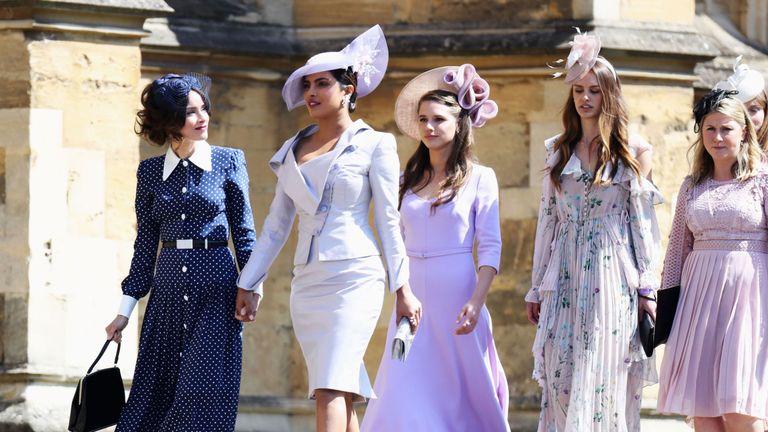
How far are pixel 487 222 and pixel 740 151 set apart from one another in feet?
3.77

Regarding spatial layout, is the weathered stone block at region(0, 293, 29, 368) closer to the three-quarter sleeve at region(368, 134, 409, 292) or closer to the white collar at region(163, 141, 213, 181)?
the white collar at region(163, 141, 213, 181)

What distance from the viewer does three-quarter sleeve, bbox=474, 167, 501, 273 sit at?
10016 mm

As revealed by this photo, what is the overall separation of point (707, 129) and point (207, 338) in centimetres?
242

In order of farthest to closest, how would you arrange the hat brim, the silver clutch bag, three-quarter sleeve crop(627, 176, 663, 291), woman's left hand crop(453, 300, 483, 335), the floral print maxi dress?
1. the hat brim
2. woman's left hand crop(453, 300, 483, 335)
3. three-quarter sleeve crop(627, 176, 663, 291)
4. the floral print maxi dress
5. the silver clutch bag

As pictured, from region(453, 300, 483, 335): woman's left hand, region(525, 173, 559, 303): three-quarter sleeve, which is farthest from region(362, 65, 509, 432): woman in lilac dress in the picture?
region(525, 173, 559, 303): three-quarter sleeve

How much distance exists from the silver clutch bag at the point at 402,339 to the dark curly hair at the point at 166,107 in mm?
1279

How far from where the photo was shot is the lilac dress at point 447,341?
998cm

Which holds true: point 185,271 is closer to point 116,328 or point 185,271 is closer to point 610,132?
point 116,328

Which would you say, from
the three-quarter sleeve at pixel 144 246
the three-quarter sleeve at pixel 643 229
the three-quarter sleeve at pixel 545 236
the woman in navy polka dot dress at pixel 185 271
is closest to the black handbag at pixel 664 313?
the three-quarter sleeve at pixel 643 229

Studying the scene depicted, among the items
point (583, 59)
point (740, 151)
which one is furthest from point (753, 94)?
point (583, 59)

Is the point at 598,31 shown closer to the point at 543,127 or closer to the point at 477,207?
the point at 543,127

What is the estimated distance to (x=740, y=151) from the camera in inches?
395

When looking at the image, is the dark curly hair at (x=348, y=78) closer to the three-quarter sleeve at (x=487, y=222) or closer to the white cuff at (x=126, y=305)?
the three-quarter sleeve at (x=487, y=222)

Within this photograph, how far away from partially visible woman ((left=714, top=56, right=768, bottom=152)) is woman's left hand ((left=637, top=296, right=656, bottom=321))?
972mm
